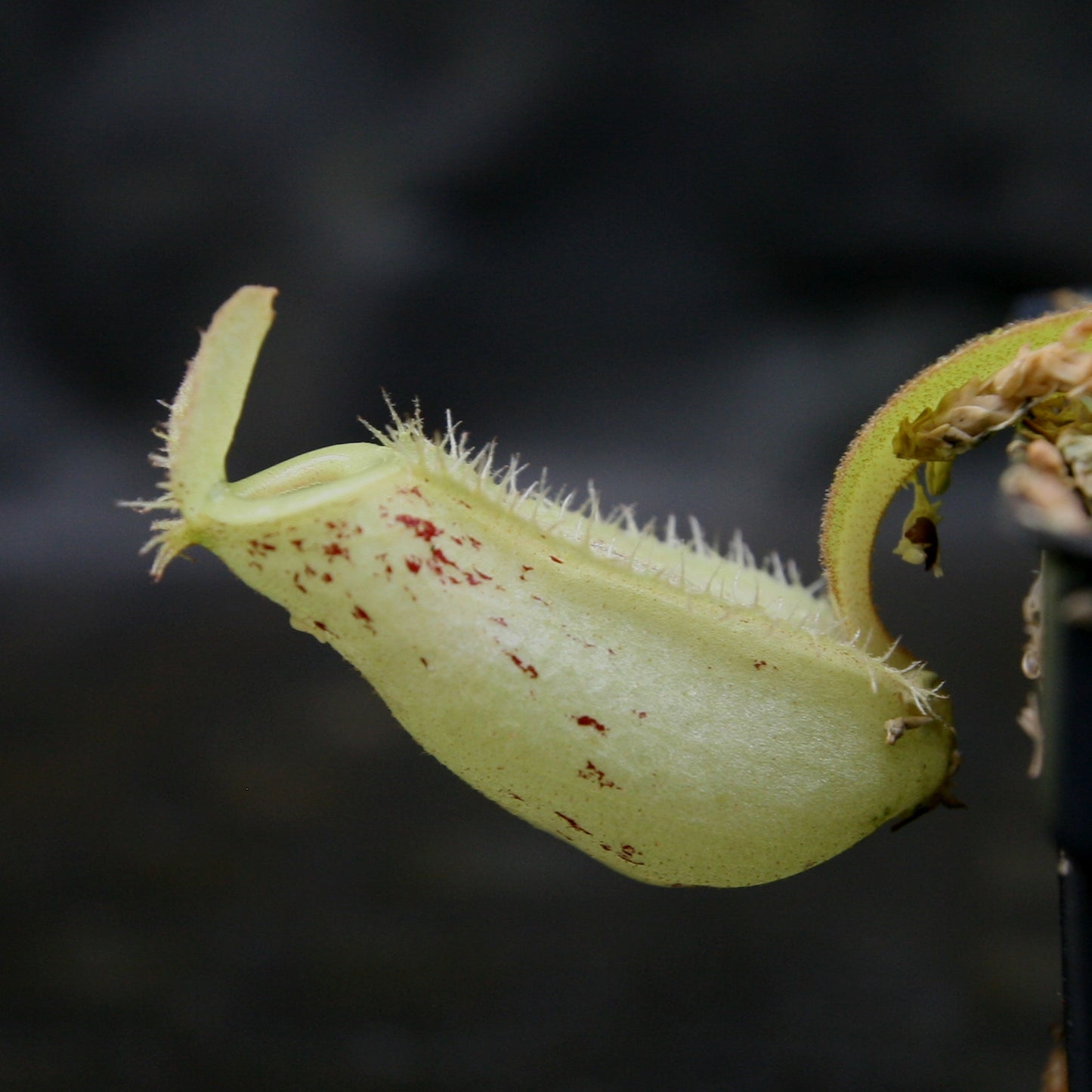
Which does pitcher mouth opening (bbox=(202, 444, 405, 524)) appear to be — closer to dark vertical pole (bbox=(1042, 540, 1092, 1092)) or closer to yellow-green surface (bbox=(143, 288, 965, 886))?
yellow-green surface (bbox=(143, 288, 965, 886))

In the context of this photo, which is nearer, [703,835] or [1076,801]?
[1076,801]

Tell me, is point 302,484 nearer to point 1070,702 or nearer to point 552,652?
point 552,652

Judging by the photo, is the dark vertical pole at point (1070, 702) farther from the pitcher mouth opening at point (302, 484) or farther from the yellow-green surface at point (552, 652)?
the pitcher mouth opening at point (302, 484)

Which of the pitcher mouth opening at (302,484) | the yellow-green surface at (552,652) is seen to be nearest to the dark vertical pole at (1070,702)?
the yellow-green surface at (552,652)

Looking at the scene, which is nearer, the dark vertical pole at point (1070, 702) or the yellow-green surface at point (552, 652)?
the dark vertical pole at point (1070, 702)

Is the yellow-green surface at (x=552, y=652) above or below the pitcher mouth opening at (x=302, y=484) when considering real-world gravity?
below

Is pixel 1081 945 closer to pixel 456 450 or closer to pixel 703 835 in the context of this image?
pixel 703 835

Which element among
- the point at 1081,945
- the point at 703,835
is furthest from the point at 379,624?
the point at 1081,945
